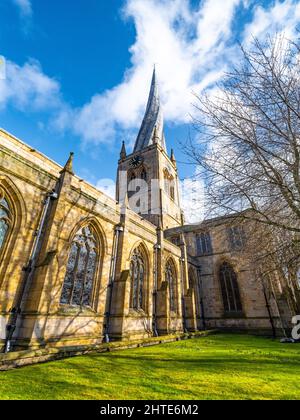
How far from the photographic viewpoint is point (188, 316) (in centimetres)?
1956

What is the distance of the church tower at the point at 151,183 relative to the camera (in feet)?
105

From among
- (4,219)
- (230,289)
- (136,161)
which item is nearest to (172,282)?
(230,289)

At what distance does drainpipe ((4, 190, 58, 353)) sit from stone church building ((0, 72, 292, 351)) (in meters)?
0.03

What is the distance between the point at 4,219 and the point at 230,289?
845 inches

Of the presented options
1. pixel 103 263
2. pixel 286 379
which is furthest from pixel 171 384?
pixel 103 263

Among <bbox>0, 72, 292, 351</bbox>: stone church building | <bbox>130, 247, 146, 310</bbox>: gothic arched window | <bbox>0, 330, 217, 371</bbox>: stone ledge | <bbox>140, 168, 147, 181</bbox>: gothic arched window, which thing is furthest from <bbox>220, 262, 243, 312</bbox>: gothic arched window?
<bbox>140, 168, 147, 181</bbox>: gothic arched window

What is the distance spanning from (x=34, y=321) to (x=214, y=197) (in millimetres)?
7955

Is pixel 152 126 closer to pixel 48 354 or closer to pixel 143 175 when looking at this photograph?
pixel 143 175

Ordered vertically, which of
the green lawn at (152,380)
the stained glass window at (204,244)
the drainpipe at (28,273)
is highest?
the stained glass window at (204,244)

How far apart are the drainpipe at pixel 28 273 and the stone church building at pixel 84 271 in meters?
0.03

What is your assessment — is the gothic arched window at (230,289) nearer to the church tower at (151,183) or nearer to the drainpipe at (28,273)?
the church tower at (151,183)

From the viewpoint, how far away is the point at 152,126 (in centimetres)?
4500

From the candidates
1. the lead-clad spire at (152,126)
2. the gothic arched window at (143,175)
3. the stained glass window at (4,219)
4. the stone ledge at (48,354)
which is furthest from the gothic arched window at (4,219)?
the lead-clad spire at (152,126)

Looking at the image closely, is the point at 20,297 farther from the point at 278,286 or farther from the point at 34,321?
the point at 278,286
